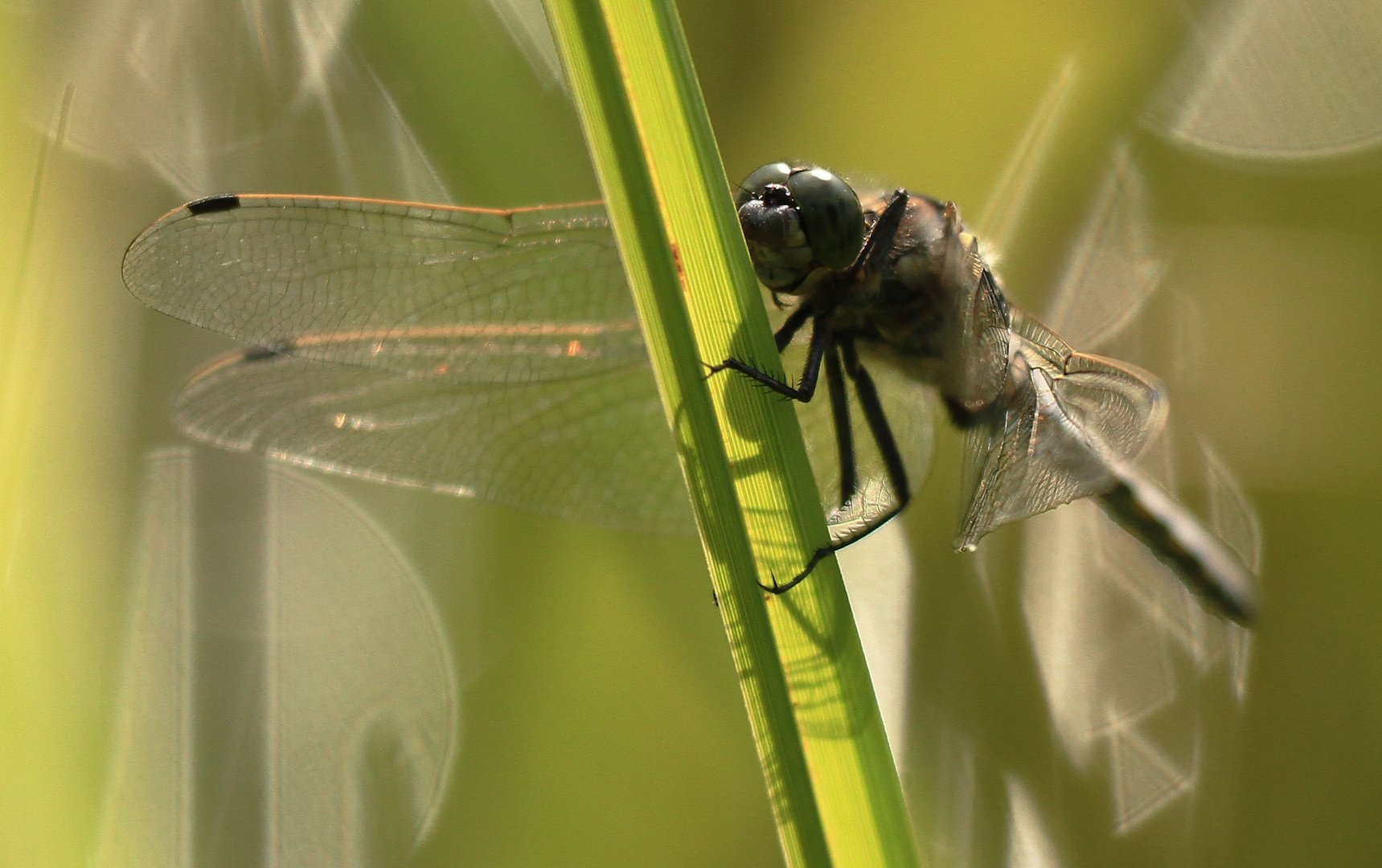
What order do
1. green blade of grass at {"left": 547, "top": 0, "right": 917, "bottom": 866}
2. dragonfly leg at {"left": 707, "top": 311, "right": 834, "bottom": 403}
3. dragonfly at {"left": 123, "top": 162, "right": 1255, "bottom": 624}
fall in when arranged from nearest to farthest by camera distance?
1. green blade of grass at {"left": 547, "top": 0, "right": 917, "bottom": 866}
2. dragonfly leg at {"left": 707, "top": 311, "right": 834, "bottom": 403}
3. dragonfly at {"left": 123, "top": 162, "right": 1255, "bottom": 624}

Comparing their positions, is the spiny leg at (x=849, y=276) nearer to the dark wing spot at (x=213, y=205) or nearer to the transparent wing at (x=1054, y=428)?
the transparent wing at (x=1054, y=428)

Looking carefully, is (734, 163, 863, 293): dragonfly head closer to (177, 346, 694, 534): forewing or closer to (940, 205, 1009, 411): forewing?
(940, 205, 1009, 411): forewing

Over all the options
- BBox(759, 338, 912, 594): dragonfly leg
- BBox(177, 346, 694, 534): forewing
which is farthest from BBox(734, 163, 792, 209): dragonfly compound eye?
BBox(177, 346, 694, 534): forewing

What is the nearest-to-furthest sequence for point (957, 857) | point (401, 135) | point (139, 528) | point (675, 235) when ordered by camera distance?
1. point (675, 235)
2. point (139, 528)
3. point (957, 857)
4. point (401, 135)

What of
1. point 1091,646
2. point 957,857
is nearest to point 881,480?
point 1091,646

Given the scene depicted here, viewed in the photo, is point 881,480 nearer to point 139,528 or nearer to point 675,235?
point 675,235

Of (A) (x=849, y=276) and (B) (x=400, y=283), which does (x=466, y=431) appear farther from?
(A) (x=849, y=276)

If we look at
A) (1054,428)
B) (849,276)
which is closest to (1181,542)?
(1054,428)

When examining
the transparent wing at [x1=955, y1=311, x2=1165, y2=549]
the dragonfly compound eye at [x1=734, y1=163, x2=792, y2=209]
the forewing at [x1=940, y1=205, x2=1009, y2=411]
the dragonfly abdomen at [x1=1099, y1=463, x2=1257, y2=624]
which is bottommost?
the dragonfly abdomen at [x1=1099, y1=463, x2=1257, y2=624]

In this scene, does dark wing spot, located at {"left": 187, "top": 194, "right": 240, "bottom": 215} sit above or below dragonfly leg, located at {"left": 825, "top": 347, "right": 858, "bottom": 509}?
above
